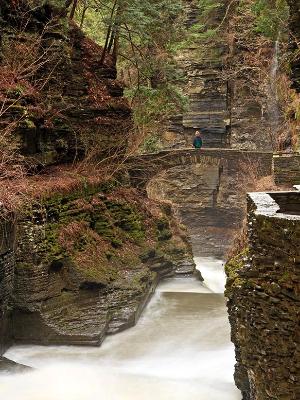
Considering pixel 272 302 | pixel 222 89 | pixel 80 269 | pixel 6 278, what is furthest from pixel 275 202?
pixel 222 89

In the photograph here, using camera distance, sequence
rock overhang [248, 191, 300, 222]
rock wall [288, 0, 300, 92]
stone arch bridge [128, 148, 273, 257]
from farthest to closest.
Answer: stone arch bridge [128, 148, 273, 257]
rock wall [288, 0, 300, 92]
rock overhang [248, 191, 300, 222]

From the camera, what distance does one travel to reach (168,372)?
12227 mm

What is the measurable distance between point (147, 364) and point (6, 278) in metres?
3.94

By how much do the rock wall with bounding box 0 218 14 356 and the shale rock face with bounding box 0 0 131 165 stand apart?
3.02 m

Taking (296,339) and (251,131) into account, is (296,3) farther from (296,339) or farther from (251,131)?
(251,131)

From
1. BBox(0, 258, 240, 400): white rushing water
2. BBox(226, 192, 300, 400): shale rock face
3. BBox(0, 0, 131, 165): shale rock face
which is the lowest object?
BBox(0, 258, 240, 400): white rushing water

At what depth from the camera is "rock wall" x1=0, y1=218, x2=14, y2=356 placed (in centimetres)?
1225

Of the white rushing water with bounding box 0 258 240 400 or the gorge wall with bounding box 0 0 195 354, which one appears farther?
the gorge wall with bounding box 0 0 195 354

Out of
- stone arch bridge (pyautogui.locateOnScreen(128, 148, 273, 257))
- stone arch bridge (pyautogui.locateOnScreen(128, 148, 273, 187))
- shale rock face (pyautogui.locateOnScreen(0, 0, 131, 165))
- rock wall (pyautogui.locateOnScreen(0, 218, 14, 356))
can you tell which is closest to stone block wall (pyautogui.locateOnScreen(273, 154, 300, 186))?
shale rock face (pyautogui.locateOnScreen(0, 0, 131, 165))

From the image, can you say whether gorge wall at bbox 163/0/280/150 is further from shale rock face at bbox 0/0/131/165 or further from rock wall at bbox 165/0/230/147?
shale rock face at bbox 0/0/131/165

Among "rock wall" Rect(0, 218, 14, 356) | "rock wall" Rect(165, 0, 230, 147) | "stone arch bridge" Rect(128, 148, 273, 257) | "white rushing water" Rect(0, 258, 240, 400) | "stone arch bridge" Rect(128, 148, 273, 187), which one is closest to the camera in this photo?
"white rushing water" Rect(0, 258, 240, 400)

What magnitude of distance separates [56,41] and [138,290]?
848 cm

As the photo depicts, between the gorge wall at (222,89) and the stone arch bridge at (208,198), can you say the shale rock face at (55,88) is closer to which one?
the stone arch bridge at (208,198)

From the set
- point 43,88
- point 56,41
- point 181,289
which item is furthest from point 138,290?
point 56,41
